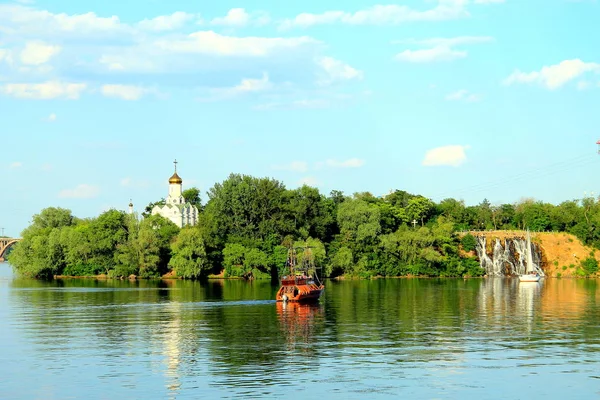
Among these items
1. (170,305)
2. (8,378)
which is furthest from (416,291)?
(8,378)

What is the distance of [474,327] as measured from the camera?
2606 inches

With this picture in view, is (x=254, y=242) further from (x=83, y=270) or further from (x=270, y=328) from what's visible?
(x=270, y=328)

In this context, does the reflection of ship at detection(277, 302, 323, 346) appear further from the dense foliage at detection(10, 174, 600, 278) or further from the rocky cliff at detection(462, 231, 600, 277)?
the rocky cliff at detection(462, 231, 600, 277)

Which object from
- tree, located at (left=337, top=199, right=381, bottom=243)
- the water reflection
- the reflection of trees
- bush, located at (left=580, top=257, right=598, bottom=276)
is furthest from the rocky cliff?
the water reflection

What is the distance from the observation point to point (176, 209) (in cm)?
17412

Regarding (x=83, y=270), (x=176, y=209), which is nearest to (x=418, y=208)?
(x=176, y=209)

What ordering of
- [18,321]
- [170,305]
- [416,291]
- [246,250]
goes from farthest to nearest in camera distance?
[246,250], [416,291], [170,305], [18,321]

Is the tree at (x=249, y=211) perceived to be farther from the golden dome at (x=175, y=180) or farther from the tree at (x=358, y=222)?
the golden dome at (x=175, y=180)

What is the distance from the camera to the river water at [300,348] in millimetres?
42156

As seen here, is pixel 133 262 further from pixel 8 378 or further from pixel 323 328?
pixel 8 378

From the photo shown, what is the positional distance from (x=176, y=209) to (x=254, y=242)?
1385 inches

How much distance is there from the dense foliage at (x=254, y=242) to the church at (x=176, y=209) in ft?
54.6

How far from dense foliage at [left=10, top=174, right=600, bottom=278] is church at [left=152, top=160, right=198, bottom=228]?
16652 millimetres

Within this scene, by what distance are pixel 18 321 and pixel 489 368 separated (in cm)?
4194
